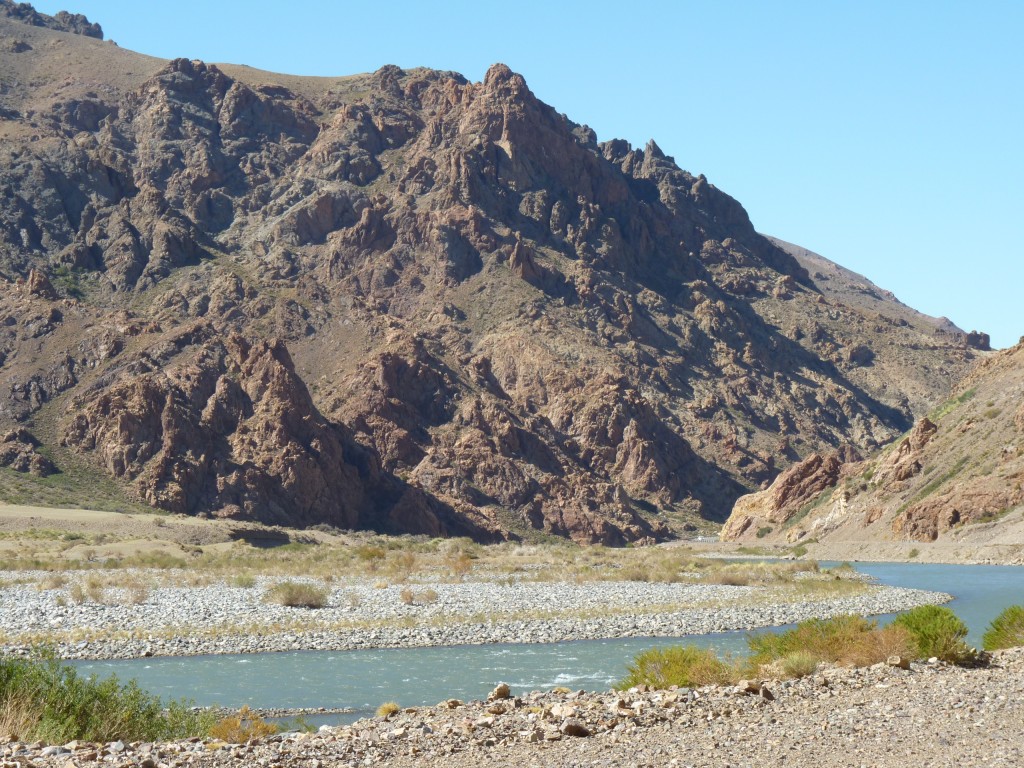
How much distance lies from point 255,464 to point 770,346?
83601mm

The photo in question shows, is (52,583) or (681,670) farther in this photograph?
(52,583)

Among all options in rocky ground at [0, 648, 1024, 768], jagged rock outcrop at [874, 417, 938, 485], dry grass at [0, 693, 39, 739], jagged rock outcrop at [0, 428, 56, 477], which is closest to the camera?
rocky ground at [0, 648, 1024, 768]

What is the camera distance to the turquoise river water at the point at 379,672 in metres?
23.5

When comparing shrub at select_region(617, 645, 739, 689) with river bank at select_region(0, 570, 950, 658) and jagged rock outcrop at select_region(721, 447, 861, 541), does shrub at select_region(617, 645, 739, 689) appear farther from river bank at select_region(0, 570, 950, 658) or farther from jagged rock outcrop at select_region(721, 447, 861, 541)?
jagged rock outcrop at select_region(721, 447, 861, 541)

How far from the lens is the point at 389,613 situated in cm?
3734

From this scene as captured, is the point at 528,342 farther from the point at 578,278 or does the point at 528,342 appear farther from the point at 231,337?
the point at 231,337

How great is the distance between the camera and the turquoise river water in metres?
23.5

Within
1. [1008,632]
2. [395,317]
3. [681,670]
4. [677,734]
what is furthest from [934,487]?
[395,317]

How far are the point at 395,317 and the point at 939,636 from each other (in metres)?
116

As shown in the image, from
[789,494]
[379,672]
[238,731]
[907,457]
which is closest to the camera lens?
[238,731]

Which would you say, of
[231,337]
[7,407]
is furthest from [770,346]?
[7,407]

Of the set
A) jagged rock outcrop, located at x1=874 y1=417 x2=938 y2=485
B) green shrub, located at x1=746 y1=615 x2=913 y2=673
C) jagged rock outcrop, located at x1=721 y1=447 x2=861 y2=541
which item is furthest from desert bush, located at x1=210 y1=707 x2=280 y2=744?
jagged rock outcrop, located at x1=721 y1=447 x2=861 y2=541

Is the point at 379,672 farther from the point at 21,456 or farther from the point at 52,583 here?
the point at 21,456

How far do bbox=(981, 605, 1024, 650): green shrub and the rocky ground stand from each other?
513cm
